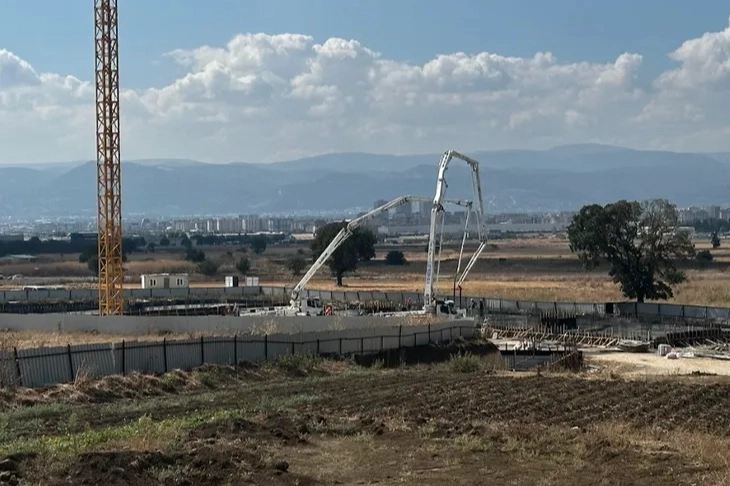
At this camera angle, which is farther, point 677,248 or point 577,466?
point 677,248

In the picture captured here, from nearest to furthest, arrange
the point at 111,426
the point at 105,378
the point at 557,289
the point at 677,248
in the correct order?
the point at 111,426 → the point at 105,378 → the point at 677,248 → the point at 557,289

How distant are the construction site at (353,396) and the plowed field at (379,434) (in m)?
0.06

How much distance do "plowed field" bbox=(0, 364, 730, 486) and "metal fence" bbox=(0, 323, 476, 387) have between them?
1.74 metres

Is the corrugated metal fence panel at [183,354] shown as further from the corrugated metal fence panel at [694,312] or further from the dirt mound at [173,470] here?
→ the corrugated metal fence panel at [694,312]

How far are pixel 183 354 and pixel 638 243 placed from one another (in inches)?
1850

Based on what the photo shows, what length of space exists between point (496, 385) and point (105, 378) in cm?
1067

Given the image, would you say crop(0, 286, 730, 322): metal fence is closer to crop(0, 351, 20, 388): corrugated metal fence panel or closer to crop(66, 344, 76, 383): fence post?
crop(66, 344, 76, 383): fence post

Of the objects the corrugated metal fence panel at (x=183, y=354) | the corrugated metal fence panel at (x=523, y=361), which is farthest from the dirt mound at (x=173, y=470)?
the corrugated metal fence panel at (x=523, y=361)

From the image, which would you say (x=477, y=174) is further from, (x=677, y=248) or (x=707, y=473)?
(x=707, y=473)

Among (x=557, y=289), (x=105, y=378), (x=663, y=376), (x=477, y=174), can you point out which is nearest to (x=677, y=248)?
(x=477, y=174)

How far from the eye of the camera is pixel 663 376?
117 feet

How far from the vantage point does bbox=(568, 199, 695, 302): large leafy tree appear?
230ft

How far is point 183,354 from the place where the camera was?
110 feet

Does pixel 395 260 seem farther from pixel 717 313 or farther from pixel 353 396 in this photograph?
pixel 353 396
